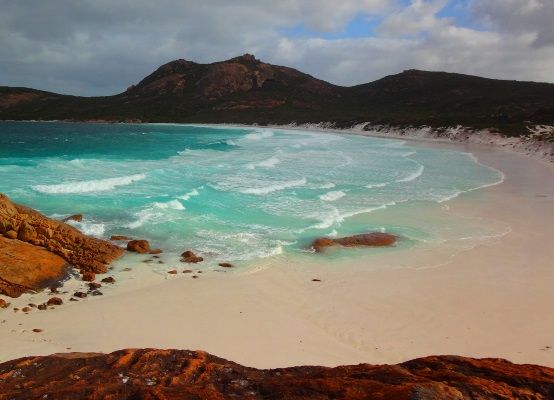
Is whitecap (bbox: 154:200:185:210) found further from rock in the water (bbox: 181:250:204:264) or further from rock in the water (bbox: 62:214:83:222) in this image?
rock in the water (bbox: 181:250:204:264)

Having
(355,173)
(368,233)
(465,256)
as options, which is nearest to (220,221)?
(368,233)

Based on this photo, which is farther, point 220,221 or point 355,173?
point 355,173

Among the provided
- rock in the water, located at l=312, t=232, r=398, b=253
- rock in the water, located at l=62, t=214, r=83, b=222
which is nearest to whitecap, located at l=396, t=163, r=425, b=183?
rock in the water, located at l=312, t=232, r=398, b=253

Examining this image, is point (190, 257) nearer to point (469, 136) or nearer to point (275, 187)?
point (275, 187)

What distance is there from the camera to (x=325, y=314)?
31.6 feet

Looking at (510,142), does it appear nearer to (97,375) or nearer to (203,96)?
(97,375)

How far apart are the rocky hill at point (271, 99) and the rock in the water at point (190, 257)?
7412cm

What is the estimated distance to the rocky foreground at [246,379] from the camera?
348 cm

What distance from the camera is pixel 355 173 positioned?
104ft

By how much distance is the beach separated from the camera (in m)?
7.97

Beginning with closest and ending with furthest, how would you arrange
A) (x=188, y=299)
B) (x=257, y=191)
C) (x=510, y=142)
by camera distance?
1. (x=188, y=299)
2. (x=257, y=191)
3. (x=510, y=142)

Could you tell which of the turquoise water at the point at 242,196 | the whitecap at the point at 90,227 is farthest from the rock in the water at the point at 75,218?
the turquoise water at the point at 242,196

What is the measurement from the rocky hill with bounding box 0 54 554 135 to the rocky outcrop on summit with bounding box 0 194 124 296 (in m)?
75.6

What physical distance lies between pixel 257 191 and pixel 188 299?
14.0 metres
